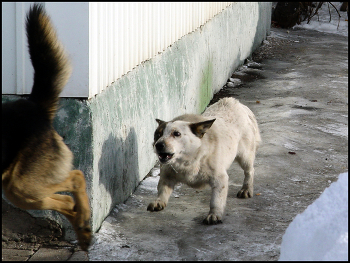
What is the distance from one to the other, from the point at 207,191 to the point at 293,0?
13.5 m

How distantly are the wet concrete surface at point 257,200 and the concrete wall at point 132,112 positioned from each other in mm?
275

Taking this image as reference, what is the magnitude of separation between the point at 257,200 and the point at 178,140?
127 centimetres

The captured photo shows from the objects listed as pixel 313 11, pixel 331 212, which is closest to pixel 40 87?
pixel 331 212

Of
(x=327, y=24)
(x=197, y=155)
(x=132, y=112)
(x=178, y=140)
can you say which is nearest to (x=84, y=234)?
(x=178, y=140)

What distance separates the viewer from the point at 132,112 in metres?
5.28

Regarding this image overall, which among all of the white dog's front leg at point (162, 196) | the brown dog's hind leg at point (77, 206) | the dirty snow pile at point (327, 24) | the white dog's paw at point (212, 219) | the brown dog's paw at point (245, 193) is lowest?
A: the brown dog's paw at point (245, 193)

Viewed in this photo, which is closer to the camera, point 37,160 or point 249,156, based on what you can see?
point 37,160

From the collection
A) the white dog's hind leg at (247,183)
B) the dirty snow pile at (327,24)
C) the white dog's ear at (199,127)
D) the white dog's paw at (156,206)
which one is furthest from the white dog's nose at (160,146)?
the dirty snow pile at (327,24)

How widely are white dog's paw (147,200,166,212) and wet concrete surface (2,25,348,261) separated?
7 centimetres

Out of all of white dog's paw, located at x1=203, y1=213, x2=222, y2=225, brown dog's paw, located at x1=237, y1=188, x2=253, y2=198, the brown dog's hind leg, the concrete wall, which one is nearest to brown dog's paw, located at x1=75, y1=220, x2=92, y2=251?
the brown dog's hind leg

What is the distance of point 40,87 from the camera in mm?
3721

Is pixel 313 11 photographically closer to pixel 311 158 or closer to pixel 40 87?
pixel 311 158

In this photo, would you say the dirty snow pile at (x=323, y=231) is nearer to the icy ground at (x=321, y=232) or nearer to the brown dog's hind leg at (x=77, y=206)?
the icy ground at (x=321, y=232)

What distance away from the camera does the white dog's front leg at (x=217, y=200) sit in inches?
185
